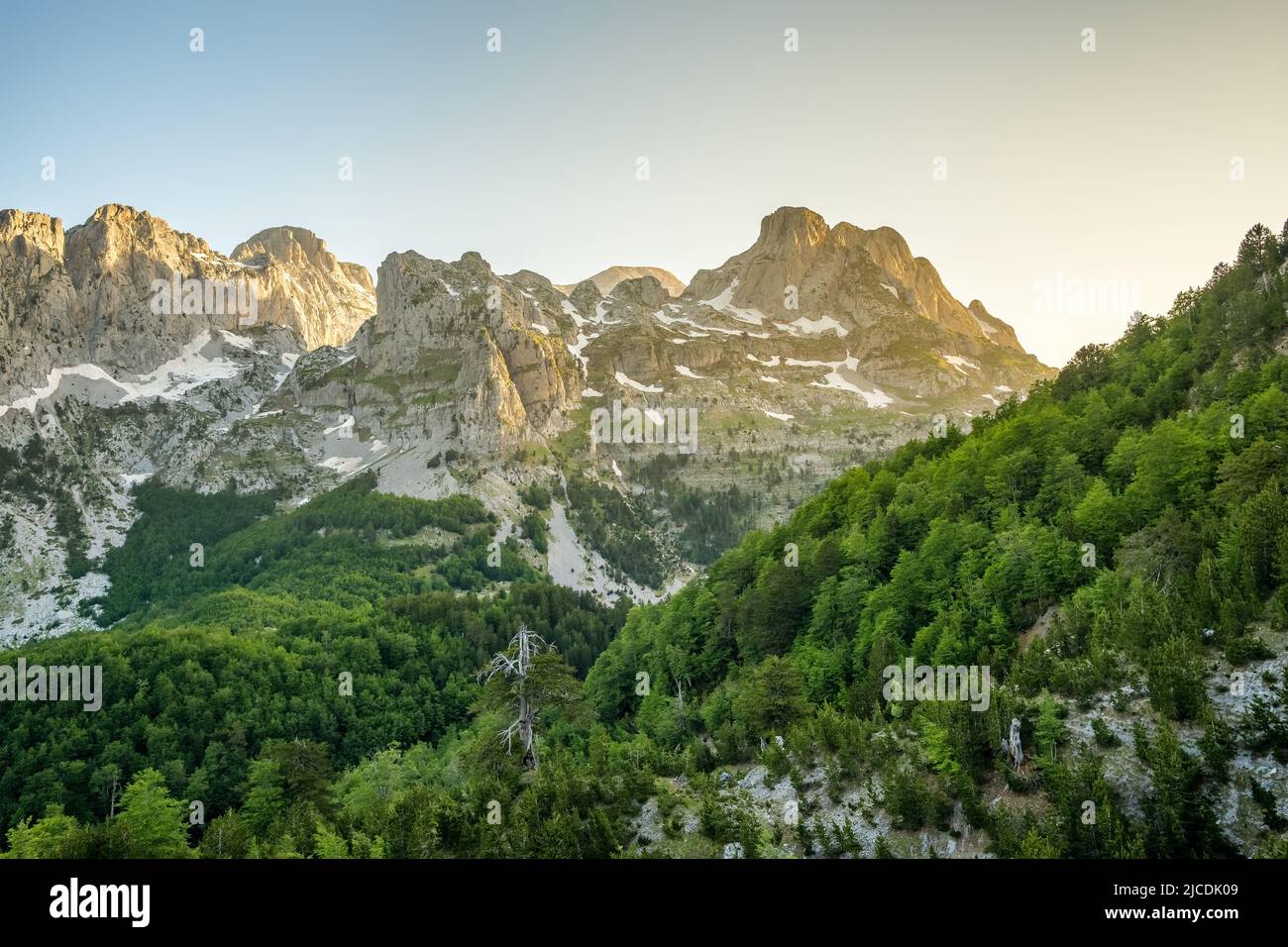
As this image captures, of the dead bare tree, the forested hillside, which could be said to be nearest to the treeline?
the forested hillside

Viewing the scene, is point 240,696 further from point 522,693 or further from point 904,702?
point 904,702

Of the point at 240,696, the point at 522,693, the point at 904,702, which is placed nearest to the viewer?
the point at 904,702

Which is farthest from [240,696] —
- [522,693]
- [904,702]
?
[904,702]

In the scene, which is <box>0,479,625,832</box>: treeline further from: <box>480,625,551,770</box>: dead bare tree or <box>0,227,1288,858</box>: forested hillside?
<box>480,625,551,770</box>: dead bare tree

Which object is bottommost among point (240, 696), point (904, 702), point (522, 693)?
point (240, 696)

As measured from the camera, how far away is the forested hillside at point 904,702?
76.0 feet

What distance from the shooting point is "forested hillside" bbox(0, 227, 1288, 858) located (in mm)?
23156

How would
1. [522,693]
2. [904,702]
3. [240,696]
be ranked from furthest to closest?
[240,696] < [522,693] < [904,702]

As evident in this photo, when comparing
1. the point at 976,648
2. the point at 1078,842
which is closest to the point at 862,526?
the point at 976,648

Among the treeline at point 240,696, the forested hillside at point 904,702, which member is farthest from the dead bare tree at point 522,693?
the treeline at point 240,696

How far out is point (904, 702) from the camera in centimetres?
3450

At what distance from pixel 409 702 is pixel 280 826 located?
51937 millimetres

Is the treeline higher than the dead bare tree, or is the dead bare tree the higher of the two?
the dead bare tree

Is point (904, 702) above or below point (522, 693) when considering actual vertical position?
below
